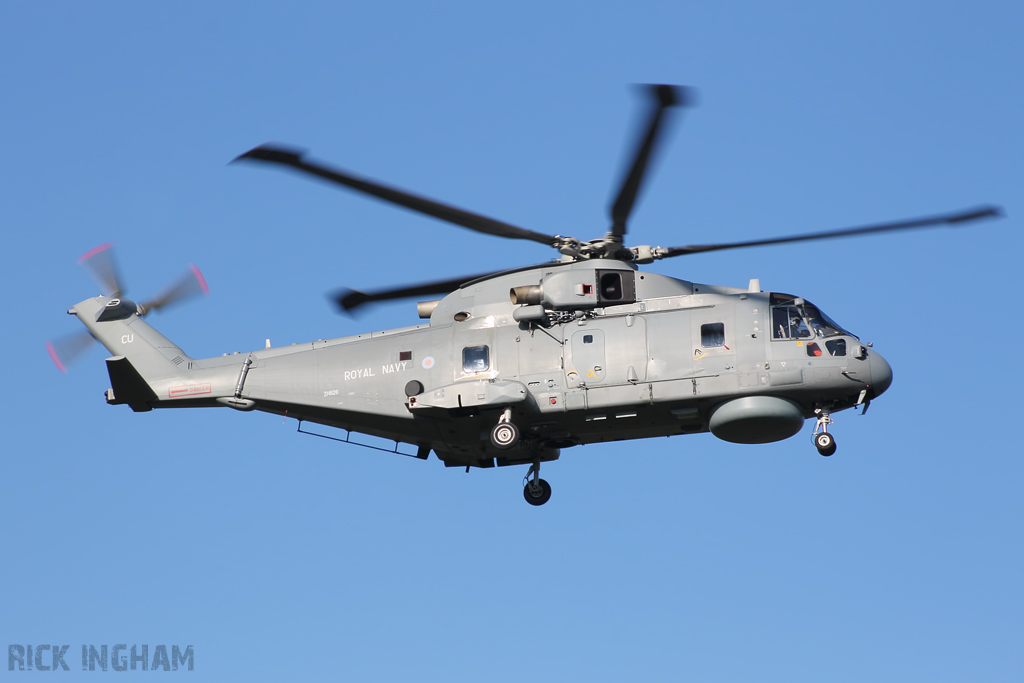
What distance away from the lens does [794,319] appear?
25469mm

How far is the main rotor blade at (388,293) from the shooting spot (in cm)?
2806

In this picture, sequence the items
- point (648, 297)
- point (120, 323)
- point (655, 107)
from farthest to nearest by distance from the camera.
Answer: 1. point (120, 323)
2. point (648, 297)
3. point (655, 107)

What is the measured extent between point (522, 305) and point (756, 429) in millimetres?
5686

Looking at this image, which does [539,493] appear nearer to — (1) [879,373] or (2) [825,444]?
(2) [825,444]

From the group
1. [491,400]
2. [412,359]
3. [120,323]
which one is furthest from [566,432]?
[120,323]

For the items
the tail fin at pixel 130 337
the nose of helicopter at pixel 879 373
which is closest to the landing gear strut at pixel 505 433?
the nose of helicopter at pixel 879 373

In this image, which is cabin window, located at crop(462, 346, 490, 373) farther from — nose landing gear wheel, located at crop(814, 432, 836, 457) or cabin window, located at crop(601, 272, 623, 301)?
nose landing gear wheel, located at crop(814, 432, 836, 457)

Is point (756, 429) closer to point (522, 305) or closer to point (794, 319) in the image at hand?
point (794, 319)

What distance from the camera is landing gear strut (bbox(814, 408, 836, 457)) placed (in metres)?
25.0

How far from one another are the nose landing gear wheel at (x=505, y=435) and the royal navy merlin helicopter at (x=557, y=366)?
0.03 metres

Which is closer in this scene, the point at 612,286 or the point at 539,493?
the point at 612,286

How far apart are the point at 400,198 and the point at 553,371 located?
16.5 ft

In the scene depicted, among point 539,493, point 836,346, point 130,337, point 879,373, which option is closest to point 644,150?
point 836,346

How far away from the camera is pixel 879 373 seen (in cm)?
2512
